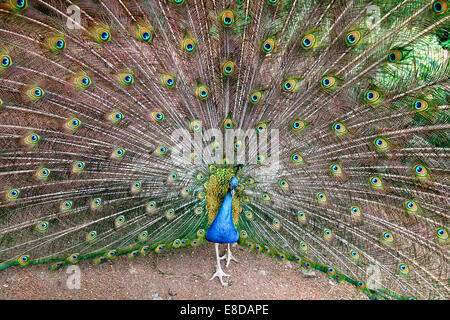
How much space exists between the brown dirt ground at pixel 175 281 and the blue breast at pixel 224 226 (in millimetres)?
698

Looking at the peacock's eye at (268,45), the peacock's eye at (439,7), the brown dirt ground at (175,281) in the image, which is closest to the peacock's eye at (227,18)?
the peacock's eye at (268,45)

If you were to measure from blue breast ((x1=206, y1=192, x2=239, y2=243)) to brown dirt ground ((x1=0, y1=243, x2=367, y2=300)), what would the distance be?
2.29ft

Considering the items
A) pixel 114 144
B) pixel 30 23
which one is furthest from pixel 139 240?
pixel 30 23

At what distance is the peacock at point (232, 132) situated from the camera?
7.24 feet

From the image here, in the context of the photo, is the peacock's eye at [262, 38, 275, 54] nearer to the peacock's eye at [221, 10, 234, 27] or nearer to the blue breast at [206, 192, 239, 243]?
Answer: the peacock's eye at [221, 10, 234, 27]

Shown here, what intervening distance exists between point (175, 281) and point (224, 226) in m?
0.94

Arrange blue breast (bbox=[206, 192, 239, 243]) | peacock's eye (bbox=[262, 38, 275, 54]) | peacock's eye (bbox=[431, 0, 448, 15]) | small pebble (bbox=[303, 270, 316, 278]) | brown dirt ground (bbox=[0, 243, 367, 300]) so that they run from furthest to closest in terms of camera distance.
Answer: small pebble (bbox=[303, 270, 316, 278])
brown dirt ground (bbox=[0, 243, 367, 300])
blue breast (bbox=[206, 192, 239, 243])
peacock's eye (bbox=[262, 38, 275, 54])
peacock's eye (bbox=[431, 0, 448, 15])

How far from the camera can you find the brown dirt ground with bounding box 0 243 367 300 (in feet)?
9.36

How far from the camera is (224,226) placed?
2711 millimetres

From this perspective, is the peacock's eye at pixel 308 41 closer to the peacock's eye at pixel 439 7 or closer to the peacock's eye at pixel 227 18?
the peacock's eye at pixel 227 18

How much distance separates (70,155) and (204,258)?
184 cm

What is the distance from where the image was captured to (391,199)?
8.25 ft

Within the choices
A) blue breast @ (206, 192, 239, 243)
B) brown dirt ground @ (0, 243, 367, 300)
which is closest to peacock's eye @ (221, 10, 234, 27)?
blue breast @ (206, 192, 239, 243)

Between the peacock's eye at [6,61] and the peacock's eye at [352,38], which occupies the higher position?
the peacock's eye at [352,38]
